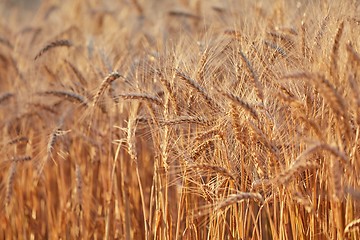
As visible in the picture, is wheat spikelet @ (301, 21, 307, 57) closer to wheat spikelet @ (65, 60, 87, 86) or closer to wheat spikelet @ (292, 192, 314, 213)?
wheat spikelet @ (292, 192, 314, 213)

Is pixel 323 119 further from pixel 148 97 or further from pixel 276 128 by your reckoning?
pixel 148 97

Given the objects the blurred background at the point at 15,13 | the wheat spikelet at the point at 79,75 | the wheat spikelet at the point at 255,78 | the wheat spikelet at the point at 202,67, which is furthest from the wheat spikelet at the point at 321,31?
the blurred background at the point at 15,13

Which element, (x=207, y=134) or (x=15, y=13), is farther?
(x=15, y=13)

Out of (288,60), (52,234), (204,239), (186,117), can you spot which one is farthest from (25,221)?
(288,60)

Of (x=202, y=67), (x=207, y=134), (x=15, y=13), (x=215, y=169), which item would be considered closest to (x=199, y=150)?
(x=207, y=134)

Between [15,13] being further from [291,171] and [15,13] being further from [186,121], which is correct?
[291,171]

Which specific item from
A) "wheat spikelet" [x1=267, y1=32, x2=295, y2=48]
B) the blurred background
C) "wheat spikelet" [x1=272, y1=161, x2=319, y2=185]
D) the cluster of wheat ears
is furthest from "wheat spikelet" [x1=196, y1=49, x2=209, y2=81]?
the blurred background

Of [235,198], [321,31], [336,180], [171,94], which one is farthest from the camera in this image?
[321,31]

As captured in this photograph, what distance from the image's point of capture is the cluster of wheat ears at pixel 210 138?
2299mm

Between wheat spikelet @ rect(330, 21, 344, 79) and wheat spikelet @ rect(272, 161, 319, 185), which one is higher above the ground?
wheat spikelet @ rect(330, 21, 344, 79)

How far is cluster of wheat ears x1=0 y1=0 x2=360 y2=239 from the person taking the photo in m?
2.30

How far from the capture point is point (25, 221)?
141 inches

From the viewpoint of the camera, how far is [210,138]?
8.39ft

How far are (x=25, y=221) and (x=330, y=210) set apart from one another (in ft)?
5.96
